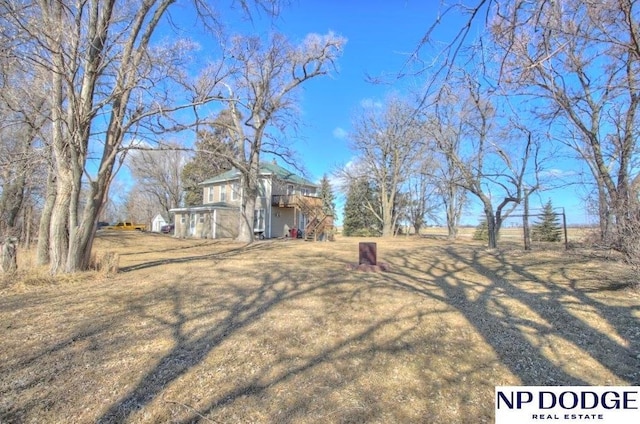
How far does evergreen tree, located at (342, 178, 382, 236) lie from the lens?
35.8 meters

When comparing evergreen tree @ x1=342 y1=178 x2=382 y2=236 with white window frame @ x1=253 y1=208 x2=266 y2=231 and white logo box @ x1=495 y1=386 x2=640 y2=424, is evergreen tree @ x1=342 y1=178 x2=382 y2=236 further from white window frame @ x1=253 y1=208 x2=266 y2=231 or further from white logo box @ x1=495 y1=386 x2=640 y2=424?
white logo box @ x1=495 y1=386 x2=640 y2=424

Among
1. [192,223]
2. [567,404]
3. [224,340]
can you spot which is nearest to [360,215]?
[192,223]

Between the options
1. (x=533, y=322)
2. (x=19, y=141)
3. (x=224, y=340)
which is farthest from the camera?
(x=19, y=141)

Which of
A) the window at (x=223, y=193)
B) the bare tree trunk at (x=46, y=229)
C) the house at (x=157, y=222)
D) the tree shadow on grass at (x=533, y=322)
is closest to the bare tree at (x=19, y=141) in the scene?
the bare tree trunk at (x=46, y=229)

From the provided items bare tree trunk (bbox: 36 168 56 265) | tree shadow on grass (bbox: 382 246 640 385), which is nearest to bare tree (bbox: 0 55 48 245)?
bare tree trunk (bbox: 36 168 56 265)

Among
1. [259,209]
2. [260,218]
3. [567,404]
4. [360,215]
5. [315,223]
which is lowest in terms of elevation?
[567,404]

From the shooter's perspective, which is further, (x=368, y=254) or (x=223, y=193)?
(x=223, y=193)

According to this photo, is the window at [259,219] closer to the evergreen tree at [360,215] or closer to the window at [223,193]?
the window at [223,193]

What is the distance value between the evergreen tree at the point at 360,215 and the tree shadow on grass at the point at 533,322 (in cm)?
2727

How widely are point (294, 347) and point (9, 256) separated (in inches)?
271

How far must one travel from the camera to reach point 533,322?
4859 millimetres

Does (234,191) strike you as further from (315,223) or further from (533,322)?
(533,322)

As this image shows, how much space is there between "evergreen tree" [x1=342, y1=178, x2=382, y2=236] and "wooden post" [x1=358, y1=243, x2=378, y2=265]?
87.3 feet

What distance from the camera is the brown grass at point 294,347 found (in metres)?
2.74
